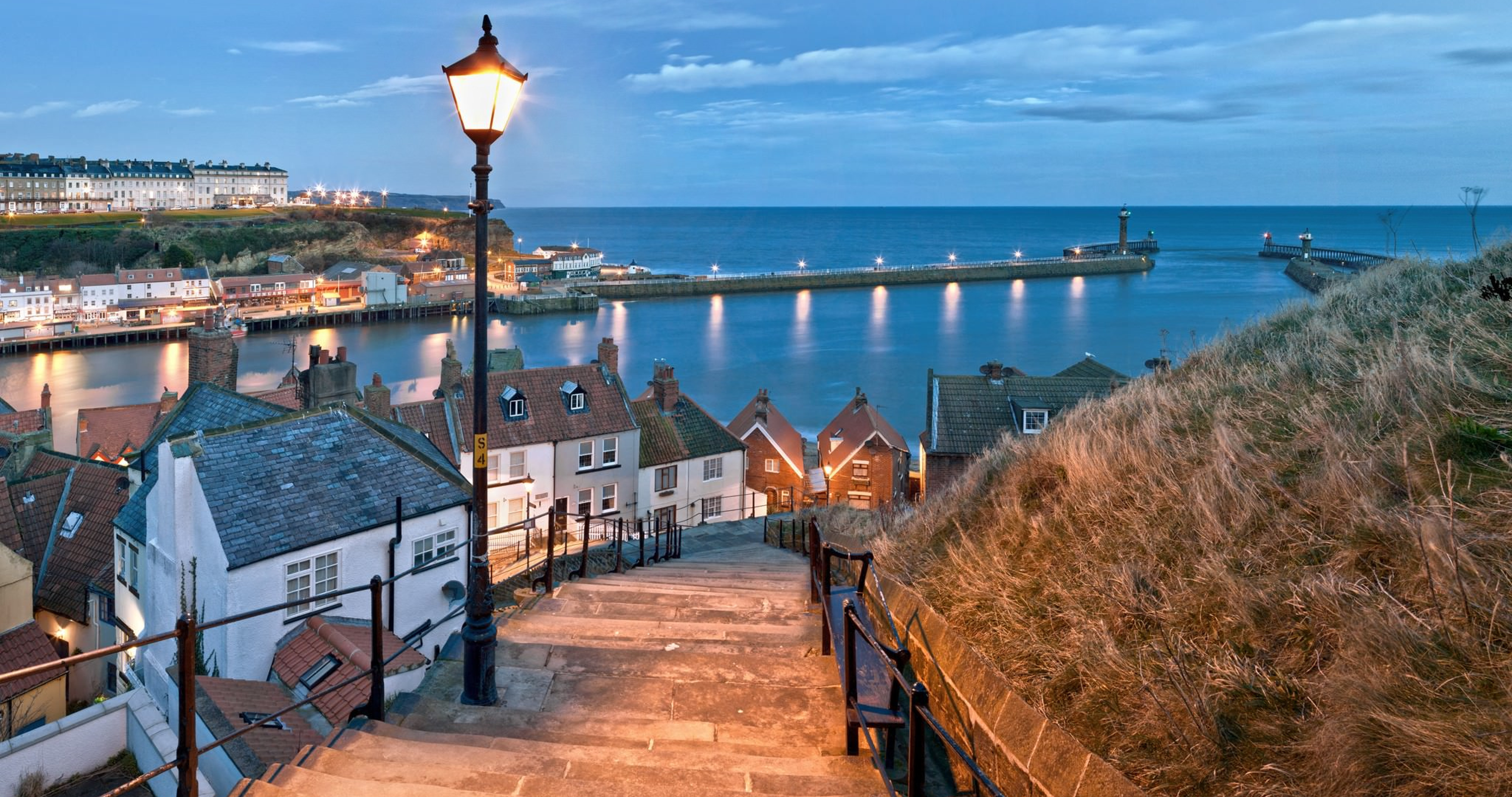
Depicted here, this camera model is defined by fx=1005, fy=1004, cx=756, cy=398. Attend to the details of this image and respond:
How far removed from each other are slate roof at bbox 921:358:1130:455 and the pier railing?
5312cm

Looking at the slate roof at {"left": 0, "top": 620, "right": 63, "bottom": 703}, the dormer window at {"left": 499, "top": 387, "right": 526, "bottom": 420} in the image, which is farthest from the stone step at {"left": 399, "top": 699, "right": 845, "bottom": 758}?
the dormer window at {"left": 499, "top": 387, "right": 526, "bottom": 420}

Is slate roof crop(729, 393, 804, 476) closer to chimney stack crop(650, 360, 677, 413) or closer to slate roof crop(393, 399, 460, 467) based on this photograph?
chimney stack crop(650, 360, 677, 413)

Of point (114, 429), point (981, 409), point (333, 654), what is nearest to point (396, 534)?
point (333, 654)

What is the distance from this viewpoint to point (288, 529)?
57.0ft

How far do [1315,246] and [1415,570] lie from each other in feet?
715

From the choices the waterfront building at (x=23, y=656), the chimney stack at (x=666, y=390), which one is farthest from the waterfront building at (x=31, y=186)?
the waterfront building at (x=23, y=656)

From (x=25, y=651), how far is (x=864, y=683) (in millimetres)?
18952

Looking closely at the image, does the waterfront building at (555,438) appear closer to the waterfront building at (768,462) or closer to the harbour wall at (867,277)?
the waterfront building at (768,462)

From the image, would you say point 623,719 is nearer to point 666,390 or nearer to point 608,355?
point 666,390

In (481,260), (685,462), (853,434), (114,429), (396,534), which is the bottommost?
(685,462)

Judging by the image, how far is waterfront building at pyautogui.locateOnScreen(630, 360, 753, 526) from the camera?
35.0 metres

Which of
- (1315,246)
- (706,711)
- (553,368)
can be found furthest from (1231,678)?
(1315,246)

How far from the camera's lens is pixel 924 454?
32.3 m

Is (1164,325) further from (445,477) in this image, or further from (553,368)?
(445,477)
